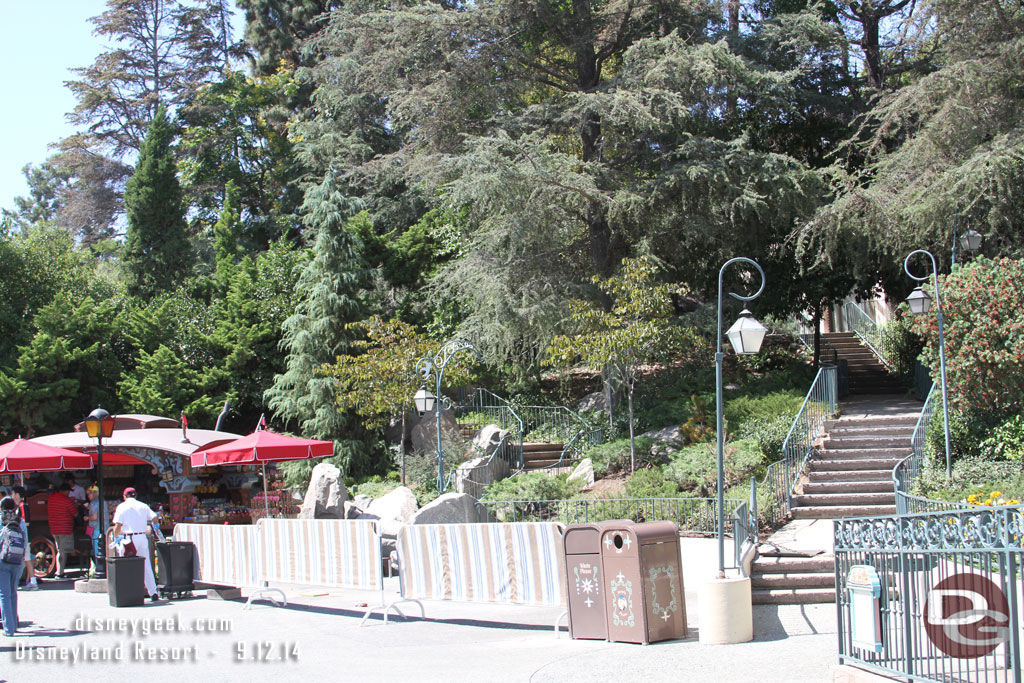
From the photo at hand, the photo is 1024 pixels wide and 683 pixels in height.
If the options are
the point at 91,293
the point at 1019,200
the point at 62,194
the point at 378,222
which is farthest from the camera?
the point at 62,194

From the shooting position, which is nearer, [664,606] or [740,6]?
[664,606]

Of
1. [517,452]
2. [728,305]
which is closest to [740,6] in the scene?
[728,305]

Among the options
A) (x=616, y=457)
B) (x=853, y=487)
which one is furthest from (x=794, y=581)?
(x=616, y=457)

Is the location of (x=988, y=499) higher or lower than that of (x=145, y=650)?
higher

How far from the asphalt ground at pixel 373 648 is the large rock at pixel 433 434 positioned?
1121 centimetres

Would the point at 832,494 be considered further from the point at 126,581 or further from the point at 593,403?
the point at 126,581

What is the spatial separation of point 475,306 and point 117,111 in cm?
3022

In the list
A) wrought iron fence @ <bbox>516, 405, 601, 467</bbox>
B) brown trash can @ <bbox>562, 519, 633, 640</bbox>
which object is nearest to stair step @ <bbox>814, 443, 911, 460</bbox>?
wrought iron fence @ <bbox>516, 405, 601, 467</bbox>

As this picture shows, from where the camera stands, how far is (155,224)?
3353 cm

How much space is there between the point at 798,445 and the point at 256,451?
10.9 meters

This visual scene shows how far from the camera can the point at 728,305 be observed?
25891 millimetres

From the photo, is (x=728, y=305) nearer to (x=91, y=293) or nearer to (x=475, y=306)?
(x=475, y=306)

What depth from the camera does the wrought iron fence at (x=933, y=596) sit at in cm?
538

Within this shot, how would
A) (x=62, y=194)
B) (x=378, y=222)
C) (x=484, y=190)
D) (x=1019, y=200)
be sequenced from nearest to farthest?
(x=1019, y=200), (x=484, y=190), (x=378, y=222), (x=62, y=194)
